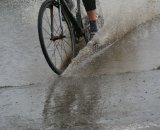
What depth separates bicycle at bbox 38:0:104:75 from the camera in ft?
22.0

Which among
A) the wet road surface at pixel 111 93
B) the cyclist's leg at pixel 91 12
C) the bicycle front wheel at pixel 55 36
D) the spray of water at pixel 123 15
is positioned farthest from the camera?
the spray of water at pixel 123 15

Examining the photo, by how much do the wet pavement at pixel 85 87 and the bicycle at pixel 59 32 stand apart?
0.19m

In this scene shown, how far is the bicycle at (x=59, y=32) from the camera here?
672 cm

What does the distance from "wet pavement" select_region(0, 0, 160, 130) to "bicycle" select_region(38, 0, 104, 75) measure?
0.63ft

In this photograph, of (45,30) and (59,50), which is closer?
(45,30)

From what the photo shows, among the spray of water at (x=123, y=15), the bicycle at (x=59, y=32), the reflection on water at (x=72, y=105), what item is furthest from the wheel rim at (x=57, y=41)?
the spray of water at (x=123, y=15)

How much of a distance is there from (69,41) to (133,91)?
2.04m

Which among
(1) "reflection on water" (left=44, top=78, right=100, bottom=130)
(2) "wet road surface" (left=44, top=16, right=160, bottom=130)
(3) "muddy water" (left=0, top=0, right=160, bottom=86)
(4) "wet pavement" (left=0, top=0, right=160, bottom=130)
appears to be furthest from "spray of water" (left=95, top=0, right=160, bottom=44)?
(1) "reflection on water" (left=44, top=78, right=100, bottom=130)

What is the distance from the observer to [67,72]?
7.07 m

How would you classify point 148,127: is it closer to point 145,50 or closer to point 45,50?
point 45,50

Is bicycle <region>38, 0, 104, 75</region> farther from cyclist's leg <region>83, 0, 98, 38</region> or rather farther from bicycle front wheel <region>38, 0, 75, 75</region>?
cyclist's leg <region>83, 0, 98, 38</region>

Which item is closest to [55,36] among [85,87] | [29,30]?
[85,87]

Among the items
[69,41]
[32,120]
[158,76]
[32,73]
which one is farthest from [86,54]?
[32,120]

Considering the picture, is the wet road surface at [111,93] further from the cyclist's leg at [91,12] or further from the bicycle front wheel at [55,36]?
the cyclist's leg at [91,12]
